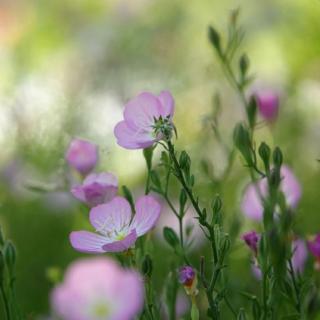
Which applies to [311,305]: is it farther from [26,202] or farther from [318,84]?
[318,84]

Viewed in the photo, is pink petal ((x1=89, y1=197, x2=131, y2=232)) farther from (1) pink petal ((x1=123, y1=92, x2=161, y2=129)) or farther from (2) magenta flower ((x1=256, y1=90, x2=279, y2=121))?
(2) magenta flower ((x1=256, y1=90, x2=279, y2=121))

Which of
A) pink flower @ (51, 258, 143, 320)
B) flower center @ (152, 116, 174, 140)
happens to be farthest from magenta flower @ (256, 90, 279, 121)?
pink flower @ (51, 258, 143, 320)

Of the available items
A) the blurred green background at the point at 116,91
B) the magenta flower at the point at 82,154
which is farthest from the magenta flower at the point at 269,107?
the magenta flower at the point at 82,154

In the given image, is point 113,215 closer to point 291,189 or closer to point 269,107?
point 291,189

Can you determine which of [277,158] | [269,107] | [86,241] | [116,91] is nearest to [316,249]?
[277,158]

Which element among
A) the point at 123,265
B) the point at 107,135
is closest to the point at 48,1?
the point at 107,135

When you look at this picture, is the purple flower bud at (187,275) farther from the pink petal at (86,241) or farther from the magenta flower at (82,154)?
the magenta flower at (82,154)
